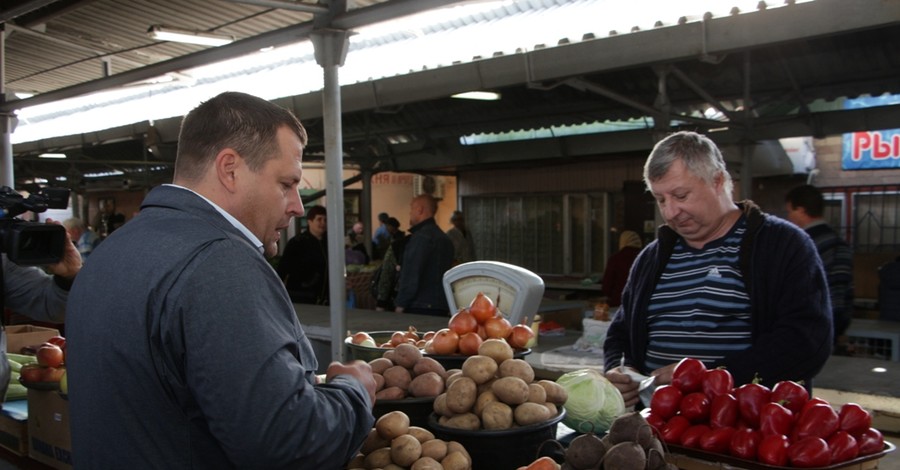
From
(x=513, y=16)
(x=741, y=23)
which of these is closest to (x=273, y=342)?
(x=741, y=23)

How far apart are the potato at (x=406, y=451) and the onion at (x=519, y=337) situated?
29.3 inches

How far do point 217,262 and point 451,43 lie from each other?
4.59 meters

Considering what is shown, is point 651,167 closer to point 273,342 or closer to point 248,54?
point 273,342

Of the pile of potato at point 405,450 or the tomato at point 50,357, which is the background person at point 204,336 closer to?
the pile of potato at point 405,450

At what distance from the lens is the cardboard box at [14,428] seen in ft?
11.0

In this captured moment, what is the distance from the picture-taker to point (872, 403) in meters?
3.78

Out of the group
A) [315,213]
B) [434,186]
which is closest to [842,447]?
[315,213]

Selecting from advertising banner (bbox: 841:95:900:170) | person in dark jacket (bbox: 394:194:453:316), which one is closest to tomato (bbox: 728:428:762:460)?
person in dark jacket (bbox: 394:194:453:316)

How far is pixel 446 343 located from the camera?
253cm

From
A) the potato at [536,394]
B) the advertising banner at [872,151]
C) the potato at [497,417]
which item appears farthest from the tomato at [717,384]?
the advertising banner at [872,151]

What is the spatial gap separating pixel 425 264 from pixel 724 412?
154 inches

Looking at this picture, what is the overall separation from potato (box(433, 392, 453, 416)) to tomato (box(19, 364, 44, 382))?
206cm

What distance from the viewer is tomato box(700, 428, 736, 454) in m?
1.88

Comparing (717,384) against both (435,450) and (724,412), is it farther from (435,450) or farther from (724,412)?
(435,450)
